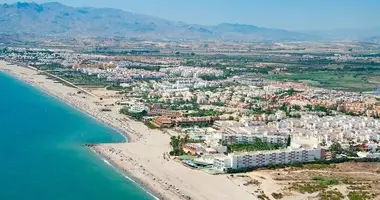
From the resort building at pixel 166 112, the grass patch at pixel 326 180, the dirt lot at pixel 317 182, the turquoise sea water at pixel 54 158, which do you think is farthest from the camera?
the resort building at pixel 166 112

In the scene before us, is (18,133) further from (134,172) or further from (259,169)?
(259,169)

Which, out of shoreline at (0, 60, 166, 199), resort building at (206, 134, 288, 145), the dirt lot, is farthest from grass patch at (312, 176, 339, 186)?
shoreline at (0, 60, 166, 199)

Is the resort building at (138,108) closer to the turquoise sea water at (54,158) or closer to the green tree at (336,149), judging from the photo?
the turquoise sea water at (54,158)

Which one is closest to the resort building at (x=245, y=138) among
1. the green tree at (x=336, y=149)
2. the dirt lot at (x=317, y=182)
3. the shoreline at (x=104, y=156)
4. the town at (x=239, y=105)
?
the town at (x=239, y=105)

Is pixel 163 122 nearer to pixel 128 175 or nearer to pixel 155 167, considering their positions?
pixel 155 167

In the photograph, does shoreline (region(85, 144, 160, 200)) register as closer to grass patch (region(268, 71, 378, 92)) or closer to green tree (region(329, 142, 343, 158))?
green tree (region(329, 142, 343, 158))

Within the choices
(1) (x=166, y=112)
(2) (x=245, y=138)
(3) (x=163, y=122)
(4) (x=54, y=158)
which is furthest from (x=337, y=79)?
(4) (x=54, y=158)
